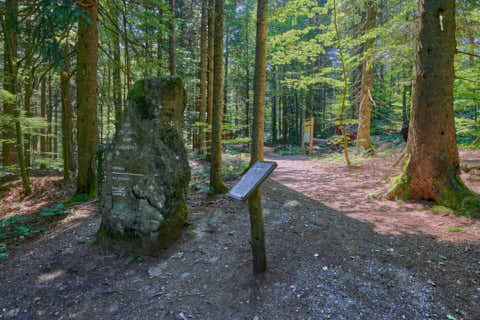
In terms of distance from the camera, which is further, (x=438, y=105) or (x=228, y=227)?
(x=438, y=105)

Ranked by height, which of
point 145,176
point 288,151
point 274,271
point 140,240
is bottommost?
point 274,271

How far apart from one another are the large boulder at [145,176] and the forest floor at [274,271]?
29 centimetres

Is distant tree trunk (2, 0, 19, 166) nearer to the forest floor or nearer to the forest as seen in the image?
the forest

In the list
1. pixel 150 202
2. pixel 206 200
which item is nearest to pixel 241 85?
pixel 206 200

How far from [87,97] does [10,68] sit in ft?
9.71

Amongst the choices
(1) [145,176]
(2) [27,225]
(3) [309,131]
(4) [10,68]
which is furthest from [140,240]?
(3) [309,131]

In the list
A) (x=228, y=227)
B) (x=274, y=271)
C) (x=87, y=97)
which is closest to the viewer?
(x=274, y=271)

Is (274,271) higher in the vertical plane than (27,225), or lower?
higher

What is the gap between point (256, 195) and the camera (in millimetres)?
2590

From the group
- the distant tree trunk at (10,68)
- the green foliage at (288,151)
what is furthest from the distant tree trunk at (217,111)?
the green foliage at (288,151)

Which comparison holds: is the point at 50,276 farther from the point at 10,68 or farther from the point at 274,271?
the point at 10,68

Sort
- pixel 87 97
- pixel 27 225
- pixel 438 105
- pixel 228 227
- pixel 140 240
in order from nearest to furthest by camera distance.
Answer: pixel 140 240 < pixel 228 227 < pixel 438 105 < pixel 27 225 < pixel 87 97

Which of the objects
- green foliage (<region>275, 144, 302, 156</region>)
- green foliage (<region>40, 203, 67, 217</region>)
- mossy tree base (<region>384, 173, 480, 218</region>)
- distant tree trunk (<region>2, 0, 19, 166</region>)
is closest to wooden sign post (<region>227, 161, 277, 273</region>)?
mossy tree base (<region>384, 173, 480, 218</region>)

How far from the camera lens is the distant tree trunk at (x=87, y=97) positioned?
5367mm
